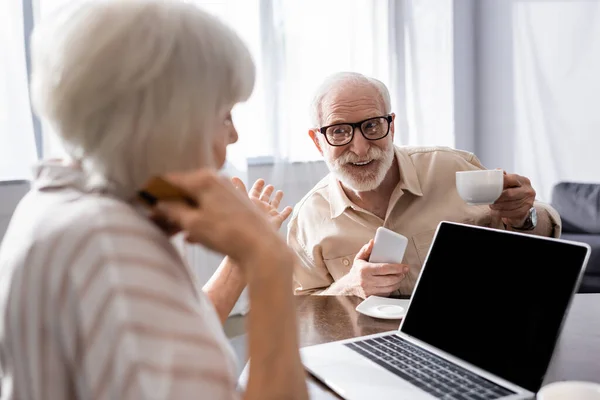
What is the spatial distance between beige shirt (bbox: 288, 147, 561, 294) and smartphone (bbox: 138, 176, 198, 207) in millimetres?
1140

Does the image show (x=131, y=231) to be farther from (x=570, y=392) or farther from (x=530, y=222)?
(x=530, y=222)

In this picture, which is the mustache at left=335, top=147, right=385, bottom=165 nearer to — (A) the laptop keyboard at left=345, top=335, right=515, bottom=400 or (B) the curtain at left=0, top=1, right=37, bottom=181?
(A) the laptop keyboard at left=345, top=335, right=515, bottom=400

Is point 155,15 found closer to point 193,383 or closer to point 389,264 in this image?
point 193,383

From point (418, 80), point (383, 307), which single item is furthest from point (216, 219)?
point (418, 80)

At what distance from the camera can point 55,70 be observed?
548 mm

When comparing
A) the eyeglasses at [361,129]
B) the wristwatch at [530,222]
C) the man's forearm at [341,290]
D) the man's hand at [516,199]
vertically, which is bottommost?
the man's forearm at [341,290]

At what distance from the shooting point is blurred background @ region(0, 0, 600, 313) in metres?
2.44

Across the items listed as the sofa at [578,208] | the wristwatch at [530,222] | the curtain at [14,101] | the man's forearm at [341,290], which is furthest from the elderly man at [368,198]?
the sofa at [578,208]

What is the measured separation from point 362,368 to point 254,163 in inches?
92.1

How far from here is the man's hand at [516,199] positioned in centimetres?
156

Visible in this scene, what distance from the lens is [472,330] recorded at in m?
0.92

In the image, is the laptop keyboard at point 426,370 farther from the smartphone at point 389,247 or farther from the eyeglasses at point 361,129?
the eyeglasses at point 361,129

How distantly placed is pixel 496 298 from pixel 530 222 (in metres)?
0.86

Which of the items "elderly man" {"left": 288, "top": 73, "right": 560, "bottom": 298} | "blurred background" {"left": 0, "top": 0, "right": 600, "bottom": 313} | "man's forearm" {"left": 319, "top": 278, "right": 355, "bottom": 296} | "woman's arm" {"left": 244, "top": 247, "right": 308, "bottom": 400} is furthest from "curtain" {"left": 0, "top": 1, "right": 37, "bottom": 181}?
"woman's arm" {"left": 244, "top": 247, "right": 308, "bottom": 400}
